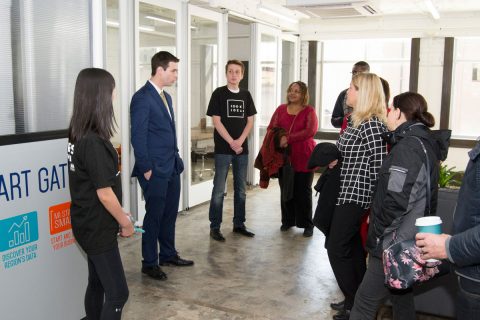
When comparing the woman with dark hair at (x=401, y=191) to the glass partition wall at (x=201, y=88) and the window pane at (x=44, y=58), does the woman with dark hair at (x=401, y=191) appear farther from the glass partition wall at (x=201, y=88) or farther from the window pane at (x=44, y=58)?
the glass partition wall at (x=201, y=88)

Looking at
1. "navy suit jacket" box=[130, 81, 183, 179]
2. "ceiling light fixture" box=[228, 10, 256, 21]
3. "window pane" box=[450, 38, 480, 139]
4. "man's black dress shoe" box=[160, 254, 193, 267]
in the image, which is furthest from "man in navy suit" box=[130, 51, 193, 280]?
"window pane" box=[450, 38, 480, 139]

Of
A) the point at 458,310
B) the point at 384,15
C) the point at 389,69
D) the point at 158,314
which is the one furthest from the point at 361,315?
the point at 389,69

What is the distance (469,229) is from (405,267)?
553 millimetres

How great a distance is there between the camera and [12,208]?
2291 mm

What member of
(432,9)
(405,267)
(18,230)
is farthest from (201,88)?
(405,267)

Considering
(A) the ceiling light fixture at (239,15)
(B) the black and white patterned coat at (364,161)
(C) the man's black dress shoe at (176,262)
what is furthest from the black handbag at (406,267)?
(A) the ceiling light fixture at (239,15)

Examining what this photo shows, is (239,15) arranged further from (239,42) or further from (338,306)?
(338,306)

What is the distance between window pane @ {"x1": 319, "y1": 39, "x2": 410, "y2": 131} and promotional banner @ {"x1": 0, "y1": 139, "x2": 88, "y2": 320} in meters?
7.26

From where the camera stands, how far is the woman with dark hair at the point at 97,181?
2141 millimetres

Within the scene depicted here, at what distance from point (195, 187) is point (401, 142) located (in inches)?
161

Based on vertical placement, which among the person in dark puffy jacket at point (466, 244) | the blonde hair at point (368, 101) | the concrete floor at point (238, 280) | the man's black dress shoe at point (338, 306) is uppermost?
the blonde hair at point (368, 101)

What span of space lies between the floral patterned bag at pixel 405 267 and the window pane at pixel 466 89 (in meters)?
7.04

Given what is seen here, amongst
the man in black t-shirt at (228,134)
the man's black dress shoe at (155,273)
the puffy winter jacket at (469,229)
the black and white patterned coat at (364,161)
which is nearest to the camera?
the puffy winter jacket at (469,229)

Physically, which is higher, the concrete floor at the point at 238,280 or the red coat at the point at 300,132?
the red coat at the point at 300,132
